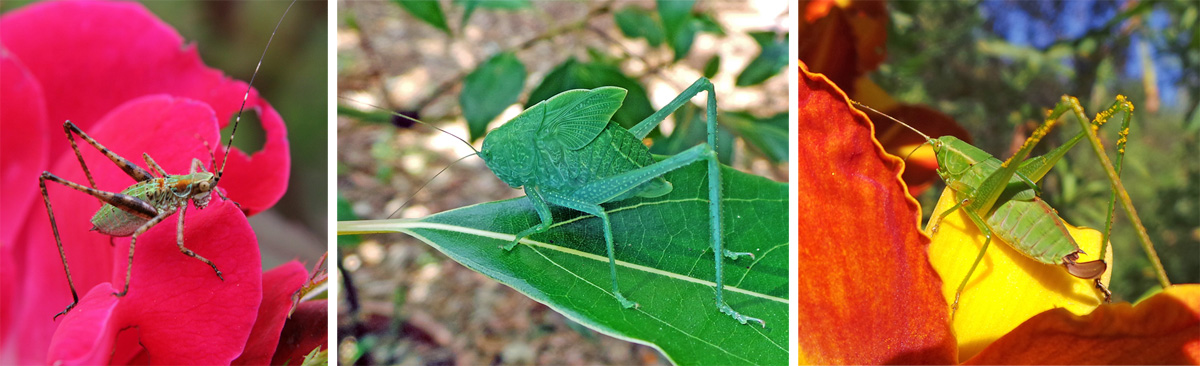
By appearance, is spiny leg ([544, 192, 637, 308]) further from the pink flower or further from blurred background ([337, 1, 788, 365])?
the pink flower

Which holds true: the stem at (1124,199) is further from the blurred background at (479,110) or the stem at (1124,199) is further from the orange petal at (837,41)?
the blurred background at (479,110)

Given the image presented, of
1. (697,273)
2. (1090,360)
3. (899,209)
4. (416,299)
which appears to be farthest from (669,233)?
(416,299)

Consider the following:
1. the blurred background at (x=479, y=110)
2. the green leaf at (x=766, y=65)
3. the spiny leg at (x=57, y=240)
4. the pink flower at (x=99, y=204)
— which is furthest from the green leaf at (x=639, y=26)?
the spiny leg at (x=57, y=240)

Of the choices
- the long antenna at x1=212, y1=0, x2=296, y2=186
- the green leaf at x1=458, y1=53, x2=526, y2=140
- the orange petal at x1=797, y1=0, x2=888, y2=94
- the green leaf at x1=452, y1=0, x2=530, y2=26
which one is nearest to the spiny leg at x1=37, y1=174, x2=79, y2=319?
the long antenna at x1=212, y1=0, x2=296, y2=186

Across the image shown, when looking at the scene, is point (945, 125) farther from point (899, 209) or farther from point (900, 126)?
point (899, 209)

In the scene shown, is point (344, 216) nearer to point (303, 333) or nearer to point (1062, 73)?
point (303, 333)

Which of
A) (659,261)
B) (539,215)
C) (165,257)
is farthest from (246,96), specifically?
(659,261)

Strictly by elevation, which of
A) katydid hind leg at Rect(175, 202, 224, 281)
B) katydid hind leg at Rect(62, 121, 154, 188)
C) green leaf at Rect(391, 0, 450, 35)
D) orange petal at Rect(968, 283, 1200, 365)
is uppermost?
green leaf at Rect(391, 0, 450, 35)
